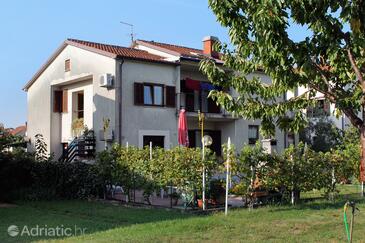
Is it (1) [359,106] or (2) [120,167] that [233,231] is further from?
(2) [120,167]

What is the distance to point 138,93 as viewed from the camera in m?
24.5

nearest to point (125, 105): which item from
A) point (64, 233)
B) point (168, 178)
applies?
point (168, 178)

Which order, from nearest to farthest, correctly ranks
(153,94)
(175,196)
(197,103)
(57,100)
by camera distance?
(175,196)
(153,94)
(197,103)
(57,100)

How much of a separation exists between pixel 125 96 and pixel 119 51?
306cm

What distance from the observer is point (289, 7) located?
6.87 meters

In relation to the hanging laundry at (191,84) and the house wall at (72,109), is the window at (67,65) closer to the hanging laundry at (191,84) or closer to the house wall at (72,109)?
the house wall at (72,109)

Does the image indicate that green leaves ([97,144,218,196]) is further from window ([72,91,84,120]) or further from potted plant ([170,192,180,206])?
window ([72,91,84,120])

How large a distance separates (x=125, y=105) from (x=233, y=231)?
14692mm

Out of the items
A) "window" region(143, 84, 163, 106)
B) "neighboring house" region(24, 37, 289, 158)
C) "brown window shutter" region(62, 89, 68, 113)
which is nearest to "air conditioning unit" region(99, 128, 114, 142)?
"neighboring house" region(24, 37, 289, 158)

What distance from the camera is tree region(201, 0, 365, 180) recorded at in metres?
6.55

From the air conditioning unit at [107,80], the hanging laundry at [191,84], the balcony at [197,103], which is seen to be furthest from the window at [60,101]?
the hanging laundry at [191,84]

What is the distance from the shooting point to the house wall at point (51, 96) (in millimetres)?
24812

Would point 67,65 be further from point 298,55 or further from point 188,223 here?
point 298,55

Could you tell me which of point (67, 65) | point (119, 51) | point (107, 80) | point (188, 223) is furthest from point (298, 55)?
point (67, 65)
